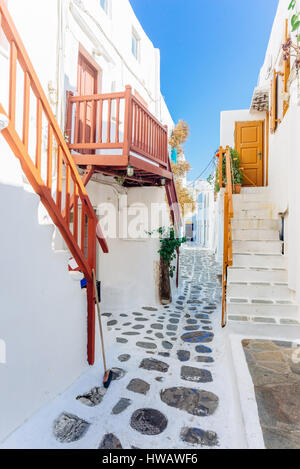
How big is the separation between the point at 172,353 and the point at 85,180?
3.17 meters

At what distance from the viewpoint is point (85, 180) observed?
4637mm

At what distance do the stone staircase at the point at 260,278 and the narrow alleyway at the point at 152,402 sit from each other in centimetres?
71

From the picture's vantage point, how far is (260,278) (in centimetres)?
495

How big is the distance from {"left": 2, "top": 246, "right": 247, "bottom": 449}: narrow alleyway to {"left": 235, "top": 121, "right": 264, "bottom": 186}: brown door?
20.4 ft

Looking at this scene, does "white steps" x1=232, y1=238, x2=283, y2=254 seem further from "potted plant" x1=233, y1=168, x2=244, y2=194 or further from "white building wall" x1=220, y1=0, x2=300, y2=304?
"potted plant" x1=233, y1=168, x2=244, y2=194

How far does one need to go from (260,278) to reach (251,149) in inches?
243

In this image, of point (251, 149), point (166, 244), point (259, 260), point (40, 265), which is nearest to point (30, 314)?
point (40, 265)

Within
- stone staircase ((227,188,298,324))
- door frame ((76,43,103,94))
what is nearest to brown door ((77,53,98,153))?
door frame ((76,43,103,94))

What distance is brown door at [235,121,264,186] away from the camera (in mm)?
9383

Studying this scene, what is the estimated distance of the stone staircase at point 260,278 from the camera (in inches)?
175

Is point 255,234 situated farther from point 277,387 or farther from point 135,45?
point 135,45

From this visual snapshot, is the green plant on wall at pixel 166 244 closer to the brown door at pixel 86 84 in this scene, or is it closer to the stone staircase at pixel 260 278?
the stone staircase at pixel 260 278

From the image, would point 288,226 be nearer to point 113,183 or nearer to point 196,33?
point 113,183
